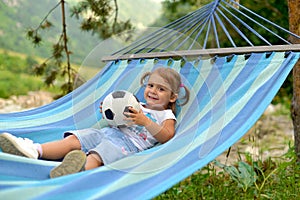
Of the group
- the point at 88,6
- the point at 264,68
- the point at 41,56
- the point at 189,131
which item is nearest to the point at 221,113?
the point at 189,131

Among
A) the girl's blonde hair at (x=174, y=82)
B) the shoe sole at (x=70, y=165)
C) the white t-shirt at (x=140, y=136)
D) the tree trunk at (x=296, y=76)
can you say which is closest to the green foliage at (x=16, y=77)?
the tree trunk at (x=296, y=76)

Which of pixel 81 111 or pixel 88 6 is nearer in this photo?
pixel 81 111

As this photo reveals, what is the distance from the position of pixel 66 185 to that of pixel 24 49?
328 inches

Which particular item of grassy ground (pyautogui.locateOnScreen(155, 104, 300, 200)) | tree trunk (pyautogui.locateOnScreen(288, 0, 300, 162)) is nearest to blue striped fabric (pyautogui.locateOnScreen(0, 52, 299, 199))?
grassy ground (pyautogui.locateOnScreen(155, 104, 300, 200))

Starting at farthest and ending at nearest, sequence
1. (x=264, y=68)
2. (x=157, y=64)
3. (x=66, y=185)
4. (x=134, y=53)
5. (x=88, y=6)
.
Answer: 1. (x=88, y=6)
2. (x=134, y=53)
3. (x=157, y=64)
4. (x=264, y=68)
5. (x=66, y=185)

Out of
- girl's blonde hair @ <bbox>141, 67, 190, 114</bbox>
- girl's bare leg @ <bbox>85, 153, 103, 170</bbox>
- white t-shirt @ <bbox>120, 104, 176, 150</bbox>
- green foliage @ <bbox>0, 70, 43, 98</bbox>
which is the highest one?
green foliage @ <bbox>0, 70, 43, 98</bbox>

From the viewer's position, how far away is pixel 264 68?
7.41ft

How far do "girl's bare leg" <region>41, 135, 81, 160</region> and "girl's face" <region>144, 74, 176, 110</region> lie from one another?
16.6 inches

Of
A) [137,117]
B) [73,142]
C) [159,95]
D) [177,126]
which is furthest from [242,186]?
[73,142]

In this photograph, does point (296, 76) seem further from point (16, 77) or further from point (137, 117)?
point (16, 77)

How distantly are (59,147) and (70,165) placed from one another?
364 millimetres

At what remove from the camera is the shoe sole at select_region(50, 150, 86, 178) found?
5.82 feet

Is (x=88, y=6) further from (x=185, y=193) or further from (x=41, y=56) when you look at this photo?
(x=41, y=56)

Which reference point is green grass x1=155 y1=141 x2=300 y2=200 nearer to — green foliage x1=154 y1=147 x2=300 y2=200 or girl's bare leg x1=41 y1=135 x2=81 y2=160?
green foliage x1=154 y1=147 x2=300 y2=200
